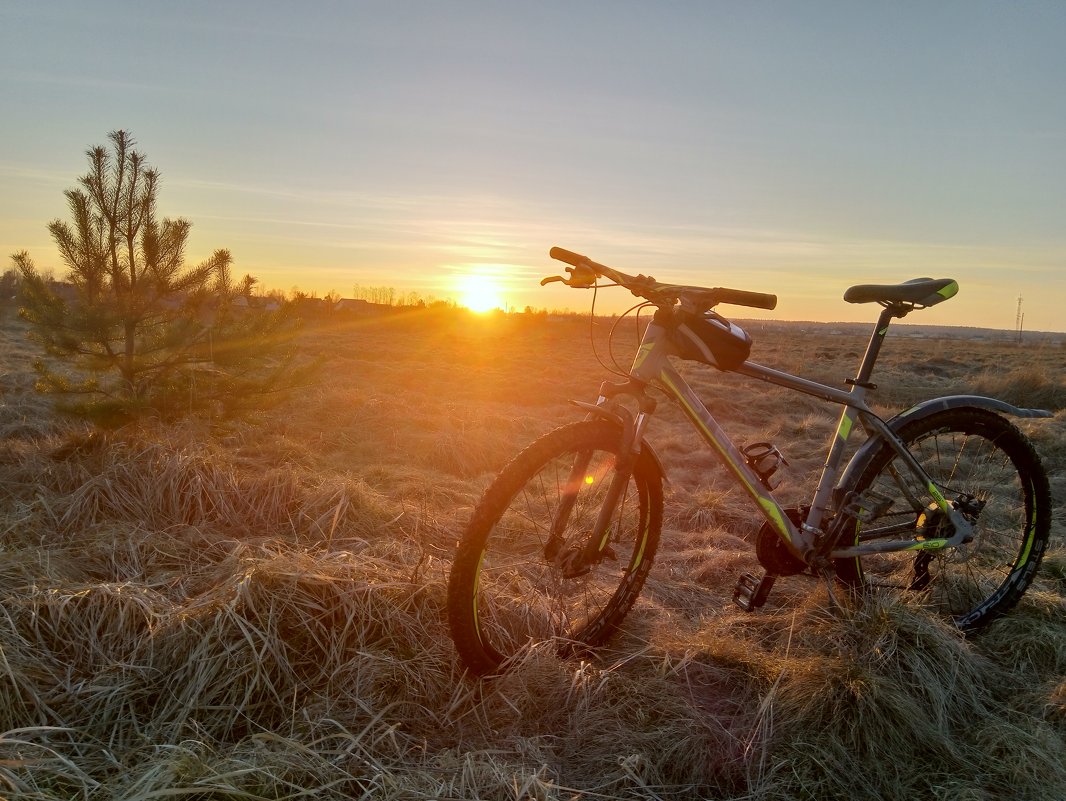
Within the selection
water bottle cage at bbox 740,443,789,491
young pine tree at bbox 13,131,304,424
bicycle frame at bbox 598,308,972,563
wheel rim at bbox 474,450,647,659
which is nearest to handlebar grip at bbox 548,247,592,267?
bicycle frame at bbox 598,308,972,563

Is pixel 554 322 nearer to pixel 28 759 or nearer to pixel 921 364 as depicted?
pixel 921 364

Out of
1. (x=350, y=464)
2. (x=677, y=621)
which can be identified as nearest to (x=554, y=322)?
(x=350, y=464)

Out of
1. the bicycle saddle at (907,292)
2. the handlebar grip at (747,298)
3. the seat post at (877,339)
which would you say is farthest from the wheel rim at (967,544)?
the handlebar grip at (747,298)

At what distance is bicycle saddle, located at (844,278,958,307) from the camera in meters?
2.94

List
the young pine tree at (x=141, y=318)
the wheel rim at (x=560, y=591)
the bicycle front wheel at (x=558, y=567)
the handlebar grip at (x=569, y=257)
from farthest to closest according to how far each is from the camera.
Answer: the young pine tree at (x=141, y=318) → the wheel rim at (x=560, y=591) → the handlebar grip at (x=569, y=257) → the bicycle front wheel at (x=558, y=567)

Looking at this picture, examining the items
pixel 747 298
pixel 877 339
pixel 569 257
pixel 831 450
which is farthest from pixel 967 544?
pixel 569 257

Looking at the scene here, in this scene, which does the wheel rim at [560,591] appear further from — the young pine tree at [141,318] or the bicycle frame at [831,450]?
the young pine tree at [141,318]

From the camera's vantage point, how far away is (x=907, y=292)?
293 centimetres

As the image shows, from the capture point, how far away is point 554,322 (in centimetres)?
2964

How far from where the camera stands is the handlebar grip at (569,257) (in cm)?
250

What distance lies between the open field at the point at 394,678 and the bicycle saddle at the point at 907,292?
4.17ft

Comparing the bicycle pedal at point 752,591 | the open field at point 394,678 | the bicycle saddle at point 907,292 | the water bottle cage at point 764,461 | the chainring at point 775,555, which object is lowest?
the open field at point 394,678

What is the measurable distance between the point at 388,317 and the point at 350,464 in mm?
19844

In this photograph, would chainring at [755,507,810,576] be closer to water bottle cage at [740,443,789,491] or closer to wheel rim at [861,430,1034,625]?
water bottle cage at [740,443,789,491]
